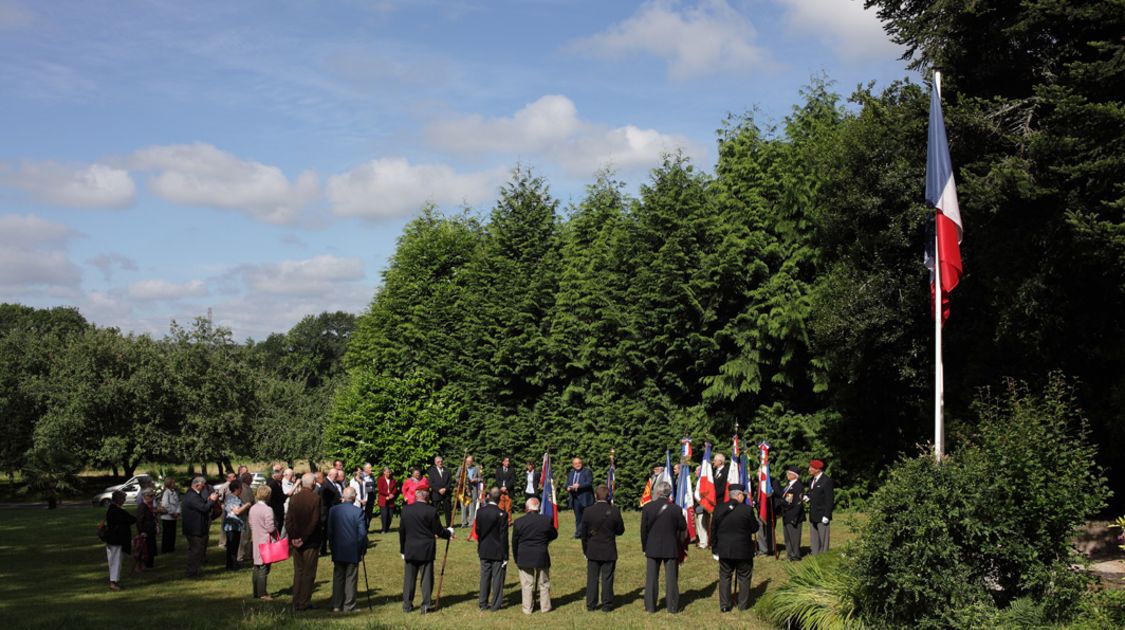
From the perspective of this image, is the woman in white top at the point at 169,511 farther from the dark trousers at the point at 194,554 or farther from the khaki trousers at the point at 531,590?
the khaki trousers at the point at 531,590

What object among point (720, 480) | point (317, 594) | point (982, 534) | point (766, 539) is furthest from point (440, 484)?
point (982, 534)

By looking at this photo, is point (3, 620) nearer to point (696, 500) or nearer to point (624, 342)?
point (696, 500)

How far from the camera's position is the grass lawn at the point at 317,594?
1384 centimetres

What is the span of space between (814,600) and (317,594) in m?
9.03

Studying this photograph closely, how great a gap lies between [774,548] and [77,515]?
3049cm

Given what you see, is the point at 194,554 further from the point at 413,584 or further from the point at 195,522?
the point at 413,584

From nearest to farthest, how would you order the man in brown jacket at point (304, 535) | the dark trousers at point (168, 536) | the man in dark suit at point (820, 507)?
1. the man in brown jacket at point (304, 535)
2. the man in dark suit at point (820, 507)
3. the dark trousers at point (168, 536)

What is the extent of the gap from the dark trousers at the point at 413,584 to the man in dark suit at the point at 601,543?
103 inches

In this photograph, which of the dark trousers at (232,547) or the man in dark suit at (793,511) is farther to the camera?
the dark trousers at (232,547)

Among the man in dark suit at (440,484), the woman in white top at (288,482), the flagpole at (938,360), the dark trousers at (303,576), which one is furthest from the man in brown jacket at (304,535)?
the man in dark suit at (440,484)

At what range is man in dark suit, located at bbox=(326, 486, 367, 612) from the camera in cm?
1477

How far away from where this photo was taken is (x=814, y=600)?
1305cm

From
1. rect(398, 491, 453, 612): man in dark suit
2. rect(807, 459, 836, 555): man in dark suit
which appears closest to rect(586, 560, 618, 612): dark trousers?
rect(398, 491, 453, 612): man in dark suit

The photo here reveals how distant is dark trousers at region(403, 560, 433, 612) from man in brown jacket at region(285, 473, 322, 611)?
1.54 meters
